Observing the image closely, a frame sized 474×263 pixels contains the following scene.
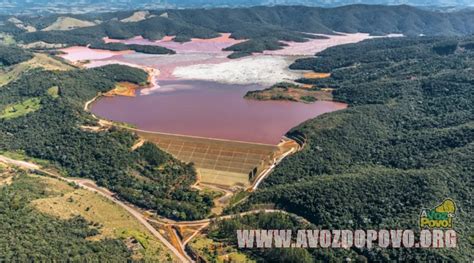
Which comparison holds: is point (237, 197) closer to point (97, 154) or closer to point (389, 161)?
point (97, 154)

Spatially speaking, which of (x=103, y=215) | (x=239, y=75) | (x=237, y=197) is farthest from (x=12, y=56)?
(x=237, y=197)

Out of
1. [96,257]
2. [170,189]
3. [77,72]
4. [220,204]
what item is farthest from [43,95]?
[96,257]

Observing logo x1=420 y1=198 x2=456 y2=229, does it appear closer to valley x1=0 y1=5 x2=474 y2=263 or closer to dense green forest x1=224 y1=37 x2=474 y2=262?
valley x1=0 y1=5 x2=474 y2=263

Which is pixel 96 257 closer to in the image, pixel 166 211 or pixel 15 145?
pixel 166 211

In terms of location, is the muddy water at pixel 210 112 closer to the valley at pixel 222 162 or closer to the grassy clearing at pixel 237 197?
the valley at pixel 222 162

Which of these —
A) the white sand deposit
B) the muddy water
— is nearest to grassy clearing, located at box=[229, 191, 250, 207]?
the muddy water

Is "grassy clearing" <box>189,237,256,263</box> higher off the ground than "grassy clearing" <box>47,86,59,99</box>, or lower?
lower
